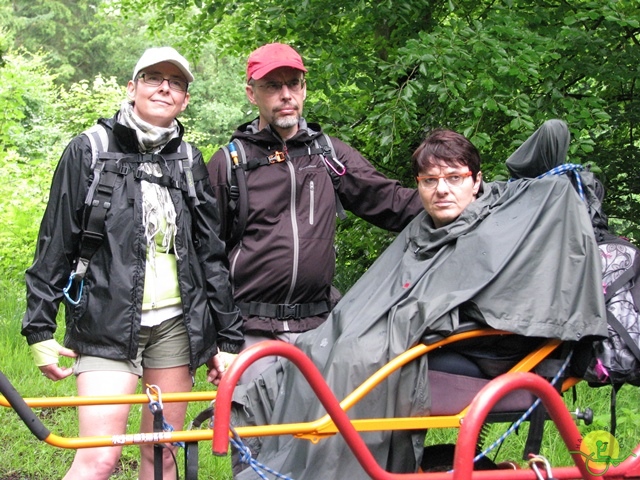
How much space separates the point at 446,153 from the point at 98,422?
163cm

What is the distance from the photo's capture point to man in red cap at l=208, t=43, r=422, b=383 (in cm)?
329

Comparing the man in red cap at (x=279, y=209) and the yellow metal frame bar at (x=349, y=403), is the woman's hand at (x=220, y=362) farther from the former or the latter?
the yellow metal frame bar at (x=349, y=403)

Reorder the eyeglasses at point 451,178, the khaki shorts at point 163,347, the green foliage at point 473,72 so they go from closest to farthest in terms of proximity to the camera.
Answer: the khaki shorts at point 163,347, the eyeglasses at point 451,178, the green foliage at point 473,72

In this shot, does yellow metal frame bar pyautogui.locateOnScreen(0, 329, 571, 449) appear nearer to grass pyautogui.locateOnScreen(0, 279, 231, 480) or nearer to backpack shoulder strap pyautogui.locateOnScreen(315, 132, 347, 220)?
backpack shoulder strap pyautogui.locateOnScreen(315, 132, 347, 220)

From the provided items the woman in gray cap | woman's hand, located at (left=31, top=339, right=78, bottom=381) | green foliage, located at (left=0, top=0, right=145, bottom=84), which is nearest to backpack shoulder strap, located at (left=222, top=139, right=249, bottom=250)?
the woman in gray cap

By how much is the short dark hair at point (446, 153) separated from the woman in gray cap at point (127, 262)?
0.87m

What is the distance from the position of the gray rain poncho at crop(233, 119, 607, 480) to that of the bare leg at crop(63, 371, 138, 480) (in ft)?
1.45

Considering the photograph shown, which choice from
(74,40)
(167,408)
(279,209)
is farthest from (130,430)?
(74,40)

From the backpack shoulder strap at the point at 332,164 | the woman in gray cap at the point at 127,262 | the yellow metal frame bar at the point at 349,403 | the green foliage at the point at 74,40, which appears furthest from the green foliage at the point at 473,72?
the green foliage at the point at 74,40

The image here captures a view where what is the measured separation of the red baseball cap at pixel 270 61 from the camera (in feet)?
11.0

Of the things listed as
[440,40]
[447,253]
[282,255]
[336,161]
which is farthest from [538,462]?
[440,40]

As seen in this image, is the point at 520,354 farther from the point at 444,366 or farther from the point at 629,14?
the point at 629,14

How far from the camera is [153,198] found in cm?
290

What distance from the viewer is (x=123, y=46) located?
2608 centimetres
